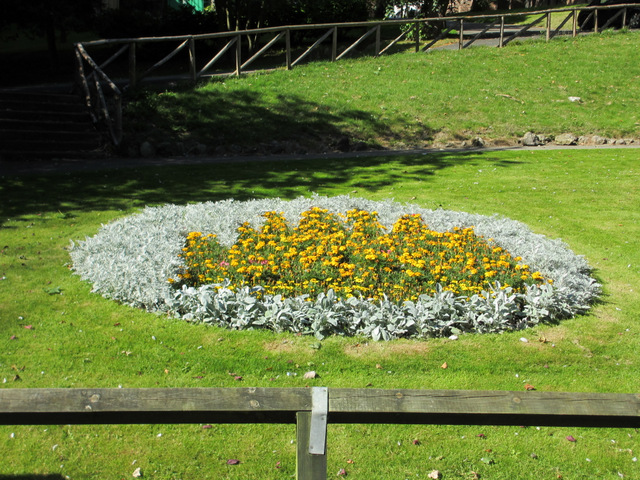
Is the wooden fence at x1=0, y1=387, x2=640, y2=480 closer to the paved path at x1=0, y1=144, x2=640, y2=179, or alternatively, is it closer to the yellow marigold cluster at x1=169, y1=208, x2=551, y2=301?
the yellow marigold cluster at x1=169, y1=208, x2=551, y2=301

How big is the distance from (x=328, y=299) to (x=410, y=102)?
13068mm

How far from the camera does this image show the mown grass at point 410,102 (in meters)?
15.6

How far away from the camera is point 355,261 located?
6.96 metres

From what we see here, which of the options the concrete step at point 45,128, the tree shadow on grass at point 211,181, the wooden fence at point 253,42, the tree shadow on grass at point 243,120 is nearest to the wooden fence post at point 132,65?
the wooden fence at point 253,42

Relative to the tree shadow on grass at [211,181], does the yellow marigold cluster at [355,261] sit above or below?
below

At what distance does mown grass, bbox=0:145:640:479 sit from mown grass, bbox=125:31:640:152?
7032 mm

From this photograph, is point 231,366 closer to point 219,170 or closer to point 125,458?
A: point 125,458

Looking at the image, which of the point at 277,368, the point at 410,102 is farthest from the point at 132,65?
the point at 277,368

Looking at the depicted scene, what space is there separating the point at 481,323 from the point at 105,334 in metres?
3.63

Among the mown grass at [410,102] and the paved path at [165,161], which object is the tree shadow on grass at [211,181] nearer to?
the paved path at [165,161]

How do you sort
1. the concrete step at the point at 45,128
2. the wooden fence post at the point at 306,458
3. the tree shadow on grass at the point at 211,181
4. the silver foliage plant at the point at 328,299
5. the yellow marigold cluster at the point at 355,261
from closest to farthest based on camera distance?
the wooden fence post at the point at 306,458 < the silver foliage plant at the point at 328,299 < the yellow marigold cluster at the point at 355,261 < the tree shadow on grass at the point at 211,181 < the concrete step at the point at 45,128

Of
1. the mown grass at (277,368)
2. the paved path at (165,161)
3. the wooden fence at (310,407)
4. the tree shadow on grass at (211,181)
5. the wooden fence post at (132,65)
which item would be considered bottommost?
the mown grass at (277,368)

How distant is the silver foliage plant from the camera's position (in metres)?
5.61

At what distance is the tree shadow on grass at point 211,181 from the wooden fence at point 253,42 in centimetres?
312
